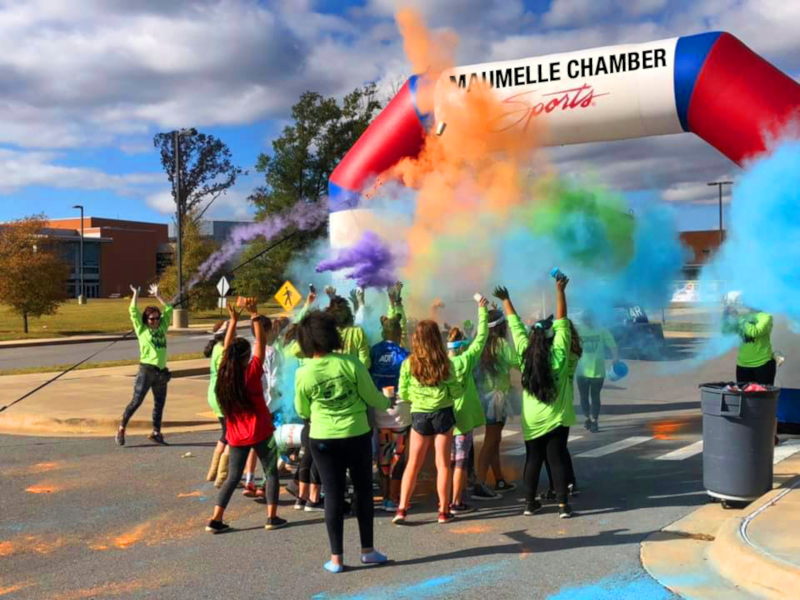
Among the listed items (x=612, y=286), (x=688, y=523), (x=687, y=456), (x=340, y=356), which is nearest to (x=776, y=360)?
(x=687, y=456)

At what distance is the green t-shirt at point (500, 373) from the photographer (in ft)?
22.8

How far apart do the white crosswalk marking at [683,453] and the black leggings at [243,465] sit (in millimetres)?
4317

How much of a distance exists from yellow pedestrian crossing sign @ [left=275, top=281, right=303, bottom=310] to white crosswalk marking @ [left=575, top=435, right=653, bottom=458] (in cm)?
697

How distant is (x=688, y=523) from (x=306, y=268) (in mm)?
8927

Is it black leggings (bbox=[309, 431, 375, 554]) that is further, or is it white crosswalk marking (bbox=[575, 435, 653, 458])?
white crosswalk marking (bbox=[575, 435, 653, 458])

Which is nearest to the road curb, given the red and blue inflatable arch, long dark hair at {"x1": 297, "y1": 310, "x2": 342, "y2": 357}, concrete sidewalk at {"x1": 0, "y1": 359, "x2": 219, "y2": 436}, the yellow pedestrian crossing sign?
long dark hair at {"x1": 297, "y1": 310, "x2": 342, "y2": 357}

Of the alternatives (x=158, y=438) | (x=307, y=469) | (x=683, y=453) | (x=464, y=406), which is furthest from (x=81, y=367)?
(x=683, y=453)

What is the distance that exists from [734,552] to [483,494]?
2.41 meters

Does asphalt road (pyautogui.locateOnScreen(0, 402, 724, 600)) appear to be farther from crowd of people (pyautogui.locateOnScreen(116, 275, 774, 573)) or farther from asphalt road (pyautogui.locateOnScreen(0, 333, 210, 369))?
asphalt road (pyautogui.locateOnScreen(0, 333, 210, 369))

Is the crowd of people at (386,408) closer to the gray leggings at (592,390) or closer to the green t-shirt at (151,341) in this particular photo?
the green t-shirt at (151,341)

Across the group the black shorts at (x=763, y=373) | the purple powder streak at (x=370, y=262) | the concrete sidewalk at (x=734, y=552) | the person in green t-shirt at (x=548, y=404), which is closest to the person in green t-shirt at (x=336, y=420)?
the person in green t-shirt at (x=548, y=404)

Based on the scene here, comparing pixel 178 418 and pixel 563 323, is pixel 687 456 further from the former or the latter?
pixel 178 418

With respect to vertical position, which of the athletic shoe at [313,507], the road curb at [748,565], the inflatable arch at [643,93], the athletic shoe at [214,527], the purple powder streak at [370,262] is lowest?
the athletic shoe at [313,507]

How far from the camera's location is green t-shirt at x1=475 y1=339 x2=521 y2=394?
273 inches
